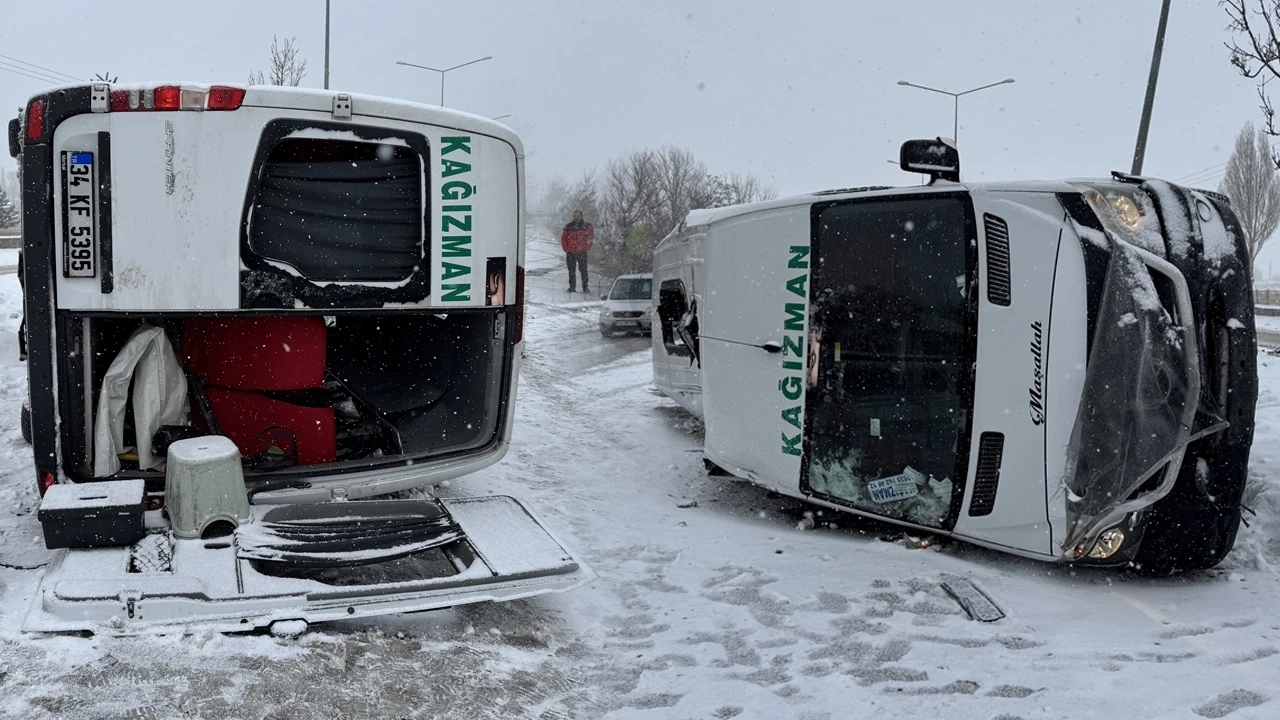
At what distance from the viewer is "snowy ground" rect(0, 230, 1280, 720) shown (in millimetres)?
3539

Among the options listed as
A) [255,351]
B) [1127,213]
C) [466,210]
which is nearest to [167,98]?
[466,210]

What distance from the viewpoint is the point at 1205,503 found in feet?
15.9

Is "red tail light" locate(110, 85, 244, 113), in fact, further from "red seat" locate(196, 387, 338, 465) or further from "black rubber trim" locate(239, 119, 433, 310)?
"red seat" locate(196, 387, 338, 465)

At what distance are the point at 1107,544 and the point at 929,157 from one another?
2.29 metres

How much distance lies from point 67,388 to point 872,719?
12.6 ft

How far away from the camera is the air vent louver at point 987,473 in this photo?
200 inches

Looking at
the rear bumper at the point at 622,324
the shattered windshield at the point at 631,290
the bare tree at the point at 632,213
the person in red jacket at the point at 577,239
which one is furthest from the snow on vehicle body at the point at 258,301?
the bare tree at the point at 632,213

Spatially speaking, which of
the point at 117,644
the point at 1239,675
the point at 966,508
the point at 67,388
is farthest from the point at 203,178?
the point at 1239,675

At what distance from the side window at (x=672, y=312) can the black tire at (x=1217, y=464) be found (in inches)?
159

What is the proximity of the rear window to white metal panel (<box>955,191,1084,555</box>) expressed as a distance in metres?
2.95

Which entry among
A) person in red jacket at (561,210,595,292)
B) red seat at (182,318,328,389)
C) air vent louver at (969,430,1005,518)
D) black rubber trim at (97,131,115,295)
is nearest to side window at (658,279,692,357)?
red seat at (182,318,328,389)

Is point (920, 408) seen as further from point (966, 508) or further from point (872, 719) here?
point (872, 719)

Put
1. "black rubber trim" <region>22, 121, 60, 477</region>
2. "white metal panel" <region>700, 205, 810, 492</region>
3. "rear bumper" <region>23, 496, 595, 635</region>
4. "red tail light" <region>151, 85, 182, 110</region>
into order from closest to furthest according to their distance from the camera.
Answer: "rear bumper" <region>23, 496, 595, 635</region> < "black rubber trim" <region>22, 121, 60, 477</region> < "red tail light" <region>151, 85, 182, 110</region> < "white metal panel" <region>700, 205, 810, 492</region>

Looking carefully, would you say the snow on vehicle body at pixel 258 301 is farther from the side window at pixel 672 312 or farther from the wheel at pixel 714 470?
the side window at pixel 672 312
